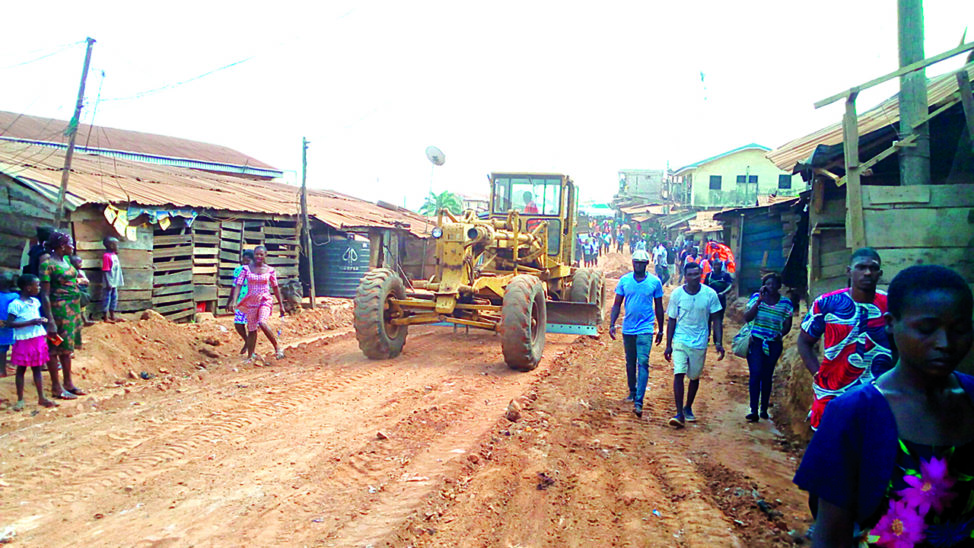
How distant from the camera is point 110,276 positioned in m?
10.4

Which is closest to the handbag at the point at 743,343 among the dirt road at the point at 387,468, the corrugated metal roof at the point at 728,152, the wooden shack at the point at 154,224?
the dirt road at the point at 387,468

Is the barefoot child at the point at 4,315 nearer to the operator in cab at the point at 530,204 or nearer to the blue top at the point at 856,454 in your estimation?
the operator in cab at the point at 530,204

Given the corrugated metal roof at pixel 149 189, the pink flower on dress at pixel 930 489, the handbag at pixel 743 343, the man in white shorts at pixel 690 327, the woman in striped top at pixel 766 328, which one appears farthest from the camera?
the corrugated metal roof at pixel 149 189

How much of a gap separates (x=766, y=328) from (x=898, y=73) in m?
2.84

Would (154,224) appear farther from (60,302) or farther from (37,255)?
(60,302)

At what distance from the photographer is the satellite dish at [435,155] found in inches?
707

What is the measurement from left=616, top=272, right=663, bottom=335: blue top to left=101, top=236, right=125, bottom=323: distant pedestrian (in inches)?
323

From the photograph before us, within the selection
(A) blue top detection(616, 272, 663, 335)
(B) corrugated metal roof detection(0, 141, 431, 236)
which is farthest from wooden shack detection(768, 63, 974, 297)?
(B) corrugated metal roof detection(0, 141, 431, 236)

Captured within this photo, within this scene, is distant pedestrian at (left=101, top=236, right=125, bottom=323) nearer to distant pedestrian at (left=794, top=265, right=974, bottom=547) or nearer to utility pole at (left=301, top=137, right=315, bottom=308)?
utility pole at (left=301, top=137, right=315, bottom=308)

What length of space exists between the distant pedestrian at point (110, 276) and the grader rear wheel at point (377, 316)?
14.1 feet

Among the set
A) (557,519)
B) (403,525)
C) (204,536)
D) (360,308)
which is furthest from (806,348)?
(360,308)

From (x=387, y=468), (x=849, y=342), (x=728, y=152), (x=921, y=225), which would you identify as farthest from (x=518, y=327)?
(x=728, y=152)

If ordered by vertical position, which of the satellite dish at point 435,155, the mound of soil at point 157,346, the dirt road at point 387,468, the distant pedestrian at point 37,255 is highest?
the satellite dish at point 435,155

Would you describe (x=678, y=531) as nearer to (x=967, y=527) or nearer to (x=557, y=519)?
(x=557, y=519)
